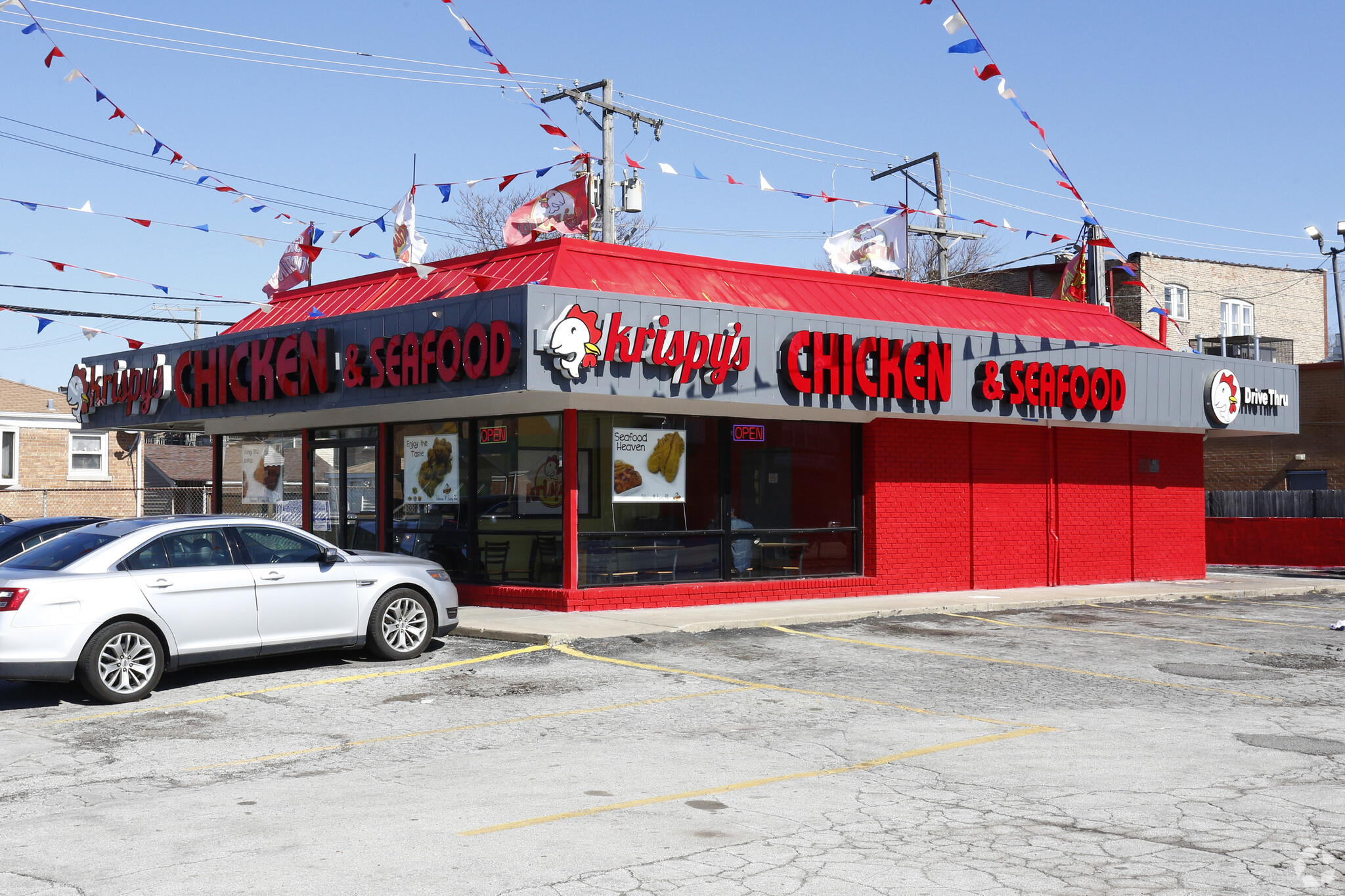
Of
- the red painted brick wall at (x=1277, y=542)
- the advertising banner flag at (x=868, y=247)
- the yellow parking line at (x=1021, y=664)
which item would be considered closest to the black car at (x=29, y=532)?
the yellow parking line at (x=1021, y=664)

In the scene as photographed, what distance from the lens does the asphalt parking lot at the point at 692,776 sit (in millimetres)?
5645

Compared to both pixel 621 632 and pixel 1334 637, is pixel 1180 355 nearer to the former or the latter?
pixel 1334 637

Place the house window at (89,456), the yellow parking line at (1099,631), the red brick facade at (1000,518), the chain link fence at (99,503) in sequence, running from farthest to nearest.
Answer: the house window at (89,456)
the chain link fence at (99,503)
the red brick facade at (1000,518)
the yellow parking line at (1099,631)

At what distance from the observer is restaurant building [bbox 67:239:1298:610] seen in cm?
1603

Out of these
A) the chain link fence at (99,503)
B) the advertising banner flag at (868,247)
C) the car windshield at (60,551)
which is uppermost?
the advertising banner flag at (868,247)

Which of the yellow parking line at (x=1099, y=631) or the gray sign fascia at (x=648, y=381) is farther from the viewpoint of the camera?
the gray sign fascia at (x=648, y=381)

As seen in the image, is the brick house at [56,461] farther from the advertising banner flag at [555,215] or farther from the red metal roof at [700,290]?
the advertising banner flag at [555,215]

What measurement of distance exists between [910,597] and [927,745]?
10501 mm

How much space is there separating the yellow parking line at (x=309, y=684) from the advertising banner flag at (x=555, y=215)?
25.7 feet

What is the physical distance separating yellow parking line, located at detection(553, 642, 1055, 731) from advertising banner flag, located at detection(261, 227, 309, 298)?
10982 mm

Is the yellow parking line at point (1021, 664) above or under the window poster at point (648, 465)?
under

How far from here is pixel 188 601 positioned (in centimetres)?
1098

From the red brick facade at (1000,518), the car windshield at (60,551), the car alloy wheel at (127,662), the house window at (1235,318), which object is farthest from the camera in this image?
the house window at (1235,318)

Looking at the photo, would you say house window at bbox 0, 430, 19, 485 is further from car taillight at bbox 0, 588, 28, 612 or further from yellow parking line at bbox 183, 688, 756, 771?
yellow parking line at bbox 183, 688, 756, 771
